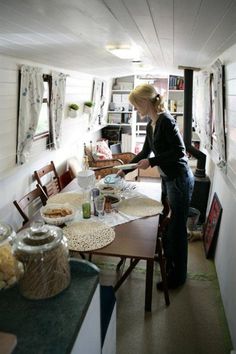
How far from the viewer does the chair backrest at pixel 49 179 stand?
3.00 m

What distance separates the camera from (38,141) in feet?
9.64

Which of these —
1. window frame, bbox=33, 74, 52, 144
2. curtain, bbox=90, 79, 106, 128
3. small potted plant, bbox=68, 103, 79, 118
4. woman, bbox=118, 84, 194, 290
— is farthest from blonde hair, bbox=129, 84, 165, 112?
curtain, bbox=90, 79, 106, 128

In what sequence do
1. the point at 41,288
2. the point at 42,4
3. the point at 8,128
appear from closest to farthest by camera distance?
1. the point at 41,288
2. the point at 42,4
3. the point at 8,128

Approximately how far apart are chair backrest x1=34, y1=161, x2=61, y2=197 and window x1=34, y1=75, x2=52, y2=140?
0.34 metres

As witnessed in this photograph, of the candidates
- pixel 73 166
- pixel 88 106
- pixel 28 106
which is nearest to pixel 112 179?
pixel 28 106

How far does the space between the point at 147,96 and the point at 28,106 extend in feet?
3.71

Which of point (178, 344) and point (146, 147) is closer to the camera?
point (178, 344)

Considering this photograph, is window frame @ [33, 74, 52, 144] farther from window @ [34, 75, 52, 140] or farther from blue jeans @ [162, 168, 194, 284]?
blue jeans @ [162, 168, 194, 284]

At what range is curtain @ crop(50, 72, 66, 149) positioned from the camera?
307cm

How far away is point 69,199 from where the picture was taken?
2.18 meters

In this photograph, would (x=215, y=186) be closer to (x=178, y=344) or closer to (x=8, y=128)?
(x=178, y=344)

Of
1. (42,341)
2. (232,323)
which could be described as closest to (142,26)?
(42,341)

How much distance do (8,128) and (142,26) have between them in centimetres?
148

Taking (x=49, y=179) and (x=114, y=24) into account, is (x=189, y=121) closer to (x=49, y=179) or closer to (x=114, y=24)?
(x=49, y=179)
